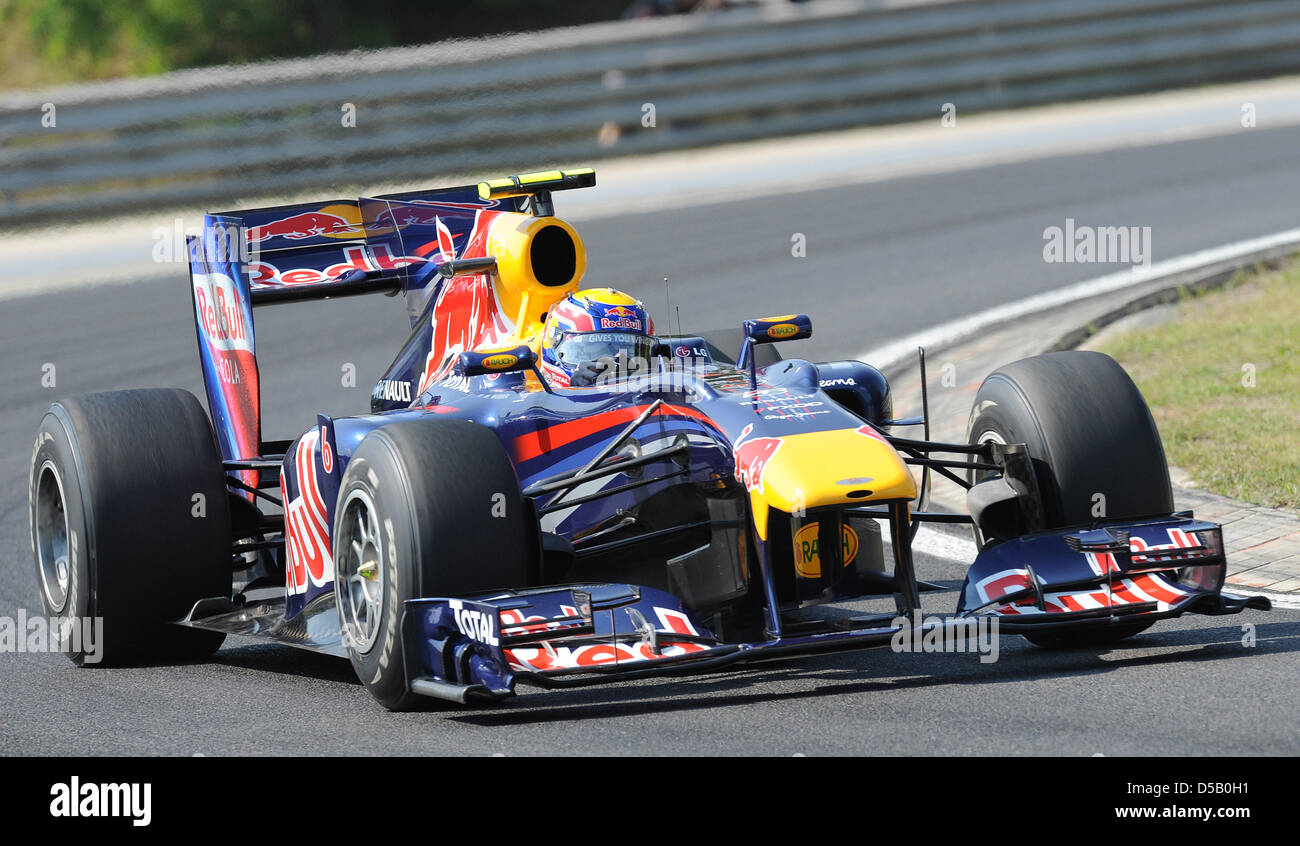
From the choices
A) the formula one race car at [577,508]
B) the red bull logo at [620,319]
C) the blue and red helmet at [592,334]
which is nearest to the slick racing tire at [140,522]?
the formula one race car at [577,508]

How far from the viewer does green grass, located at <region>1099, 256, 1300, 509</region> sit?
28.1ft

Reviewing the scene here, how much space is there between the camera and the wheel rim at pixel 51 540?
7.38 meters

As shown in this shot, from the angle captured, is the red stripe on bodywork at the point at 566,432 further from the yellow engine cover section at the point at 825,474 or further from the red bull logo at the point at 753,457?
the yellow engine cover section at the point at 825,474

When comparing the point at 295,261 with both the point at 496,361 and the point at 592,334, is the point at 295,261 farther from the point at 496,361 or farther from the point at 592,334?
the point at 496,361

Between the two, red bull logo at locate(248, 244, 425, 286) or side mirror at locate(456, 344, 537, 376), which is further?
red bull logo at locate(248, 244, 425, 286)

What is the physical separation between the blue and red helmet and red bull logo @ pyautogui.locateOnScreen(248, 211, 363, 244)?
77.3 inches

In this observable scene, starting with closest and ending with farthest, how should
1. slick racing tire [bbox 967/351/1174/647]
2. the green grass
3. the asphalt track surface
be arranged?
the asphalt track surface → slick racing tire [bbox 967/351/1174/647] → the green grass

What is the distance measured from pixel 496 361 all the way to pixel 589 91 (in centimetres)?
1446

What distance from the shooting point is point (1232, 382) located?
33.9 ft

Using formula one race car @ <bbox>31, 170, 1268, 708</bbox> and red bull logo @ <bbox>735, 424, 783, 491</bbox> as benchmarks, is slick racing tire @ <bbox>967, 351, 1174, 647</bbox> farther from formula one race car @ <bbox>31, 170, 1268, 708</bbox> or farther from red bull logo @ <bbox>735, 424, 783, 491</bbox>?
red bull logo @ <bbox>735, 424, 783, 491</bbox>

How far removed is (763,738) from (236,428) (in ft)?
12.2

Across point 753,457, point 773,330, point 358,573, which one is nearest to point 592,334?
point 773,330

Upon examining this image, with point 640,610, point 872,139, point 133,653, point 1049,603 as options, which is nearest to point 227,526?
point 133,653

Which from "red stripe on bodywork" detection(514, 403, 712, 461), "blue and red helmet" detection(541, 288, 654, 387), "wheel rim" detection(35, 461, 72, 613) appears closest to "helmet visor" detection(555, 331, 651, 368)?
"blue and red helmet" detection(541, 288, 654, 387)
